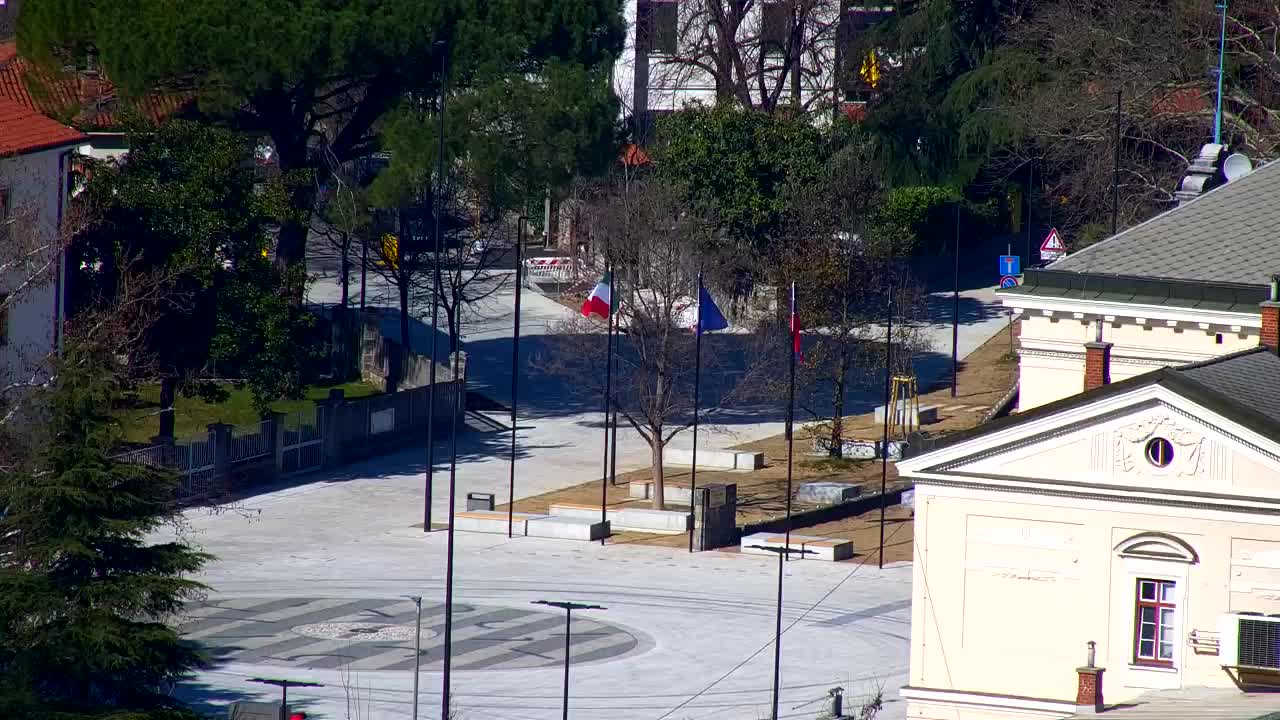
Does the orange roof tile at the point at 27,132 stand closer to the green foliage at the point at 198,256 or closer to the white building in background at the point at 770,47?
the green foliage at the point at 198,256

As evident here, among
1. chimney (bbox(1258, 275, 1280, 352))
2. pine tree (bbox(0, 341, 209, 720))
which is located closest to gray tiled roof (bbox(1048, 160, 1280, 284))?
chimney (bbox(1258, 275, 1280, 352))

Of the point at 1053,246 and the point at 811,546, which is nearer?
the point at 811,546

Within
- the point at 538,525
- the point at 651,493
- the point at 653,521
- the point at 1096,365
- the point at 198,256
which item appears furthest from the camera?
the point at 651,493

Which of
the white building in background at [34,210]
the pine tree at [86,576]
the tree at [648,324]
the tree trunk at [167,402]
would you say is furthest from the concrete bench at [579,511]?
the pine tree at [86,576]

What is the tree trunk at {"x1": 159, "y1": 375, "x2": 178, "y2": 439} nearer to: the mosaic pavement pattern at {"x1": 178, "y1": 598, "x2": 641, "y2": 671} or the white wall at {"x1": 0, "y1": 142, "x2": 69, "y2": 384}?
the white wall at {"x1": 0, "y1": 142, "x2": 69, "y2": 384}

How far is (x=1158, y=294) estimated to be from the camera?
3325cm

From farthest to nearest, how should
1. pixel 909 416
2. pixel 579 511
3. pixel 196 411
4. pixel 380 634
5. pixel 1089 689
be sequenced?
pixel 909 416, pixel 196 411, pixel 579 511, pixel 380 634, pixel 1089 689

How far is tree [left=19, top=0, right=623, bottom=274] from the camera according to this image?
53.0m

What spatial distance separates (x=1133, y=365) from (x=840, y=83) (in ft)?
154


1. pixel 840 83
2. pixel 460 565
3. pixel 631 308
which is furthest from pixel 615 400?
pixel 840 83

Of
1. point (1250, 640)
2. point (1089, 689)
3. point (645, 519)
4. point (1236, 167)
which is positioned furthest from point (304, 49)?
point (1250, 640)

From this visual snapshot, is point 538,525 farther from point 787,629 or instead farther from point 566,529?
point 787,629

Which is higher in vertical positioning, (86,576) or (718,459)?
(86,576)

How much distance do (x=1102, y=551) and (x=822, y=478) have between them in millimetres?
25527
